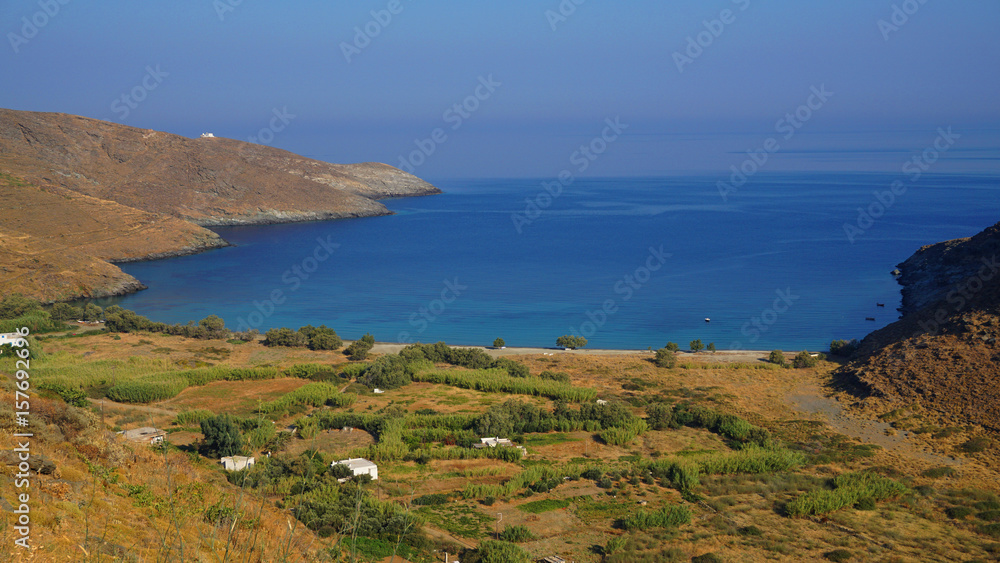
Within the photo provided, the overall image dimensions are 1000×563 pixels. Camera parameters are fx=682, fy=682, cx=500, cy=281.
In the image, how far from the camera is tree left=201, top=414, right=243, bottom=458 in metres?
17.8

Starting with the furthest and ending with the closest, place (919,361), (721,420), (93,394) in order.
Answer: (919,361) → (93,394) → (721,420)

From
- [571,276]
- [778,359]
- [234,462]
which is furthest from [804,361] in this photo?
[571,276]

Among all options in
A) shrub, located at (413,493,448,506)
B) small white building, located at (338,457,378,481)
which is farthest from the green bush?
small white building, located at (338,457,378,481)

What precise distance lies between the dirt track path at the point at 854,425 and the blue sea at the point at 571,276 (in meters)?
12.2

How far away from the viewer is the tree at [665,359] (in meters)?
31.0

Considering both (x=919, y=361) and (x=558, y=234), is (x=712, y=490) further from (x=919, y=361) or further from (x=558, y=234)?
(x=558, y=234)

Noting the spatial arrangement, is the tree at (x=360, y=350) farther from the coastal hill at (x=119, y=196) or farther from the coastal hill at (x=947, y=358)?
the coastal hill at (x=119, y=196)

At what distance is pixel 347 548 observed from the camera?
36.6 ft

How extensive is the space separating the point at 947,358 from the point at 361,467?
69.4ft

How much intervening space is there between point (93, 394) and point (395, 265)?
44.1 metres

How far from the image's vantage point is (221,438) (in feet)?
58.2

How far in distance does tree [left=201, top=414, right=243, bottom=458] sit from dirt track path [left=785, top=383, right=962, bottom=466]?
1803cm

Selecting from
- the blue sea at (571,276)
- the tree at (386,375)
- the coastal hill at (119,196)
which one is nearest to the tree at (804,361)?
the blue sea at (571,276)

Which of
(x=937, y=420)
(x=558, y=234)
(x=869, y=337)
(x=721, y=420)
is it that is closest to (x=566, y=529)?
(x=721, y=420)
